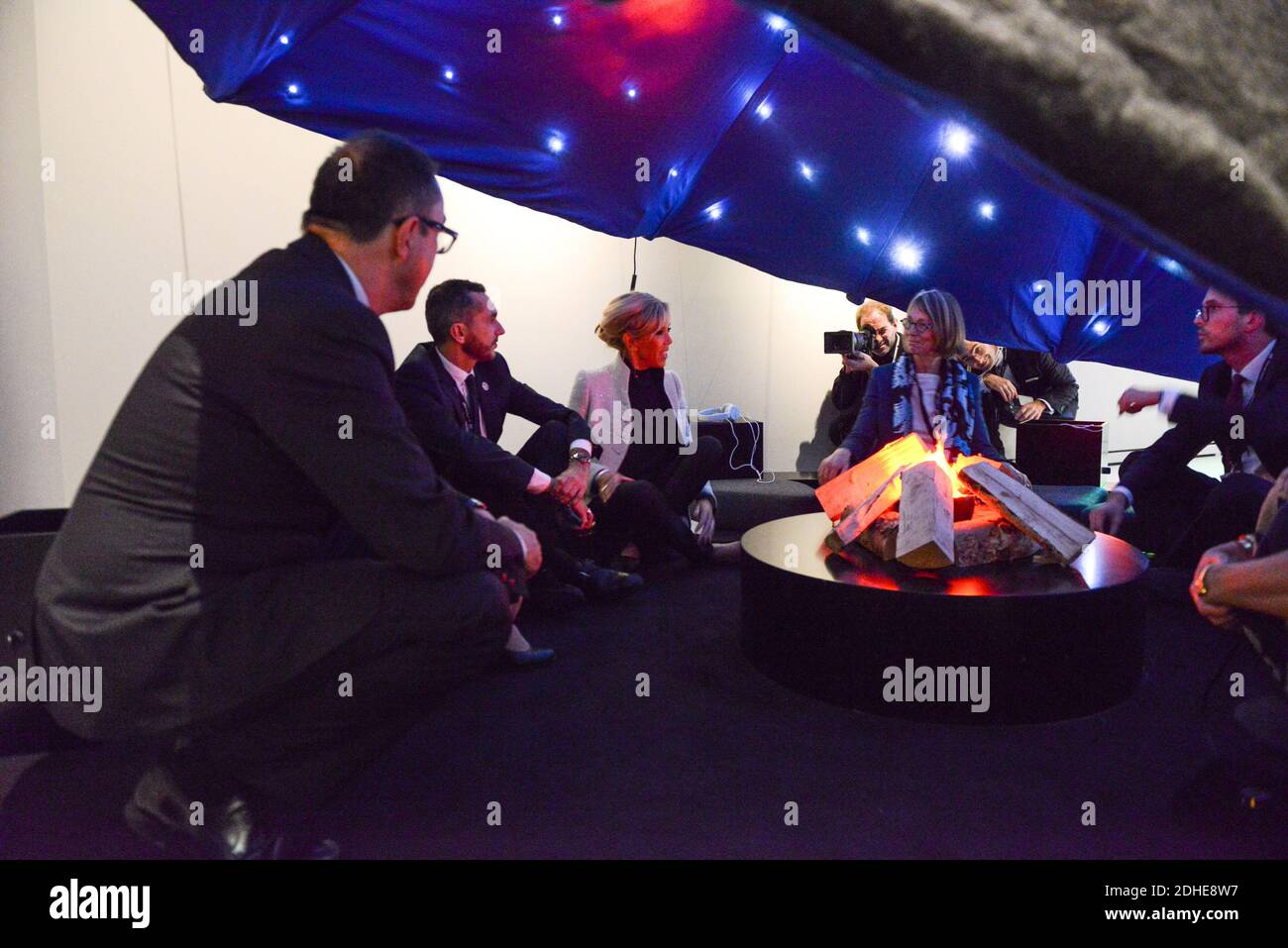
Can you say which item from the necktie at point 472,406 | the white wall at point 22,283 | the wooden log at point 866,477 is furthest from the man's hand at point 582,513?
the white wall at point 22,283

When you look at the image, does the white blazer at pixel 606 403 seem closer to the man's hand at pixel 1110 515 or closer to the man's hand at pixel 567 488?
the man's hand at pixel 567 488

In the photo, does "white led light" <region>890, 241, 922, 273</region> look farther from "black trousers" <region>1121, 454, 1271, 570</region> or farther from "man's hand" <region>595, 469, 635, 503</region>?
"man's hand" <region>595, 469, 635, 503</region>

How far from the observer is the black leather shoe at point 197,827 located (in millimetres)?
1375

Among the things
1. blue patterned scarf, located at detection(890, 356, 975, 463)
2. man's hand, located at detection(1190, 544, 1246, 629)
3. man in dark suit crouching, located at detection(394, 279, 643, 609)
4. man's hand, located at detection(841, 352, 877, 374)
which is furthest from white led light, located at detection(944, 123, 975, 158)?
man's hand, located at detection(1190, 544, 1246, 629)

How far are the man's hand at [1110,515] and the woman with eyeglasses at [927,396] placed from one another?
1.51 ft

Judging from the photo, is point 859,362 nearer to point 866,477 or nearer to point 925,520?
point 866,477

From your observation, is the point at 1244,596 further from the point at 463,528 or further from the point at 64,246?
the point at 64,246

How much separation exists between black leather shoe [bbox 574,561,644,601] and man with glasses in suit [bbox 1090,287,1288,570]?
1.73m

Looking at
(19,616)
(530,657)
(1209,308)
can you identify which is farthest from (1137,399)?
(19,616)

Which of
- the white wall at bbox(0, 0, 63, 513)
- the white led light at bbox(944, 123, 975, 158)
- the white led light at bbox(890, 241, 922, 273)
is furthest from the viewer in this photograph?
the white led light at bbox(890, 241, 922, 273)

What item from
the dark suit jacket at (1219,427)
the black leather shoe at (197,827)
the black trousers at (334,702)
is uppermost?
the dark suit jacket at (1219,427)

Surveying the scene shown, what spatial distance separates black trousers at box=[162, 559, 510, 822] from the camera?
140 cm
